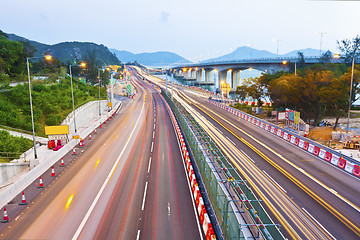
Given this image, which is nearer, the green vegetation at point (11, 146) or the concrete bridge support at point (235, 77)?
the green vegetation at point (11, 146)

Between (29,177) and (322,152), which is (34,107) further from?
(322,152)

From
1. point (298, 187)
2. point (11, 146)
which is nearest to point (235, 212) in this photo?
point (298, 187)

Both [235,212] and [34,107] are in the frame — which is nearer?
[235,212]

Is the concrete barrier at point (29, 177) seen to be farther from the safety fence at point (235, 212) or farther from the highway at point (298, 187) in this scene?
the highway at point (298, 187)

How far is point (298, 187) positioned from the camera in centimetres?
2103

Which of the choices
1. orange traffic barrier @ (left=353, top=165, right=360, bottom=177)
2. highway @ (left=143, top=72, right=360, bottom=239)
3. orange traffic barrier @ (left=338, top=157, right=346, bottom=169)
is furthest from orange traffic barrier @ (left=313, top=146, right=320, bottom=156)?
orange traffic barrier @ (left=353, top=165, right=360, bottom=177)

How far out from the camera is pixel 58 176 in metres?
23.5

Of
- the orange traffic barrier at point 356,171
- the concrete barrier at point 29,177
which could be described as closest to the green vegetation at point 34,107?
the concrete barrier at point 29,177

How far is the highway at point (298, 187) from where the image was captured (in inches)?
617

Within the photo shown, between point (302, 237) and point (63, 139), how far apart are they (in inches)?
1115

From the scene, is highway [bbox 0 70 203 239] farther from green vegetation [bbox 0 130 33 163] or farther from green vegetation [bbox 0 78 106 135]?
green vegetation [bbox 0 78 106 135]

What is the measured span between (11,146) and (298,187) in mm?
26532

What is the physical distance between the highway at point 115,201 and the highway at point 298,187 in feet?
18.3

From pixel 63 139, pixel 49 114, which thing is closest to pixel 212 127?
pixel 63 139
